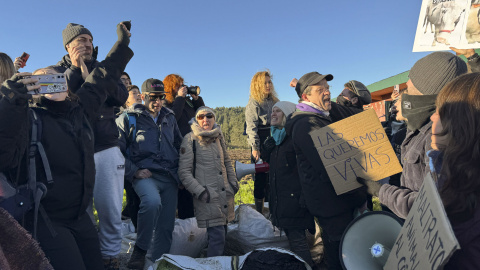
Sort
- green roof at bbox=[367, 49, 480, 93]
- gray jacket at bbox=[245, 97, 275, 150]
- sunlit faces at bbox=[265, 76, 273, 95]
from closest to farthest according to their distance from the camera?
gray jacket at bbox=[245, 97, 275, 150], sunlit faces at bbox=[265, 76, 273, 95], green roof at bbox=[367, 49, 480, 93]

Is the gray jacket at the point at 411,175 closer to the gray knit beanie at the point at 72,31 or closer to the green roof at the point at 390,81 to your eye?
the gray knit beanie at the point at 72,31

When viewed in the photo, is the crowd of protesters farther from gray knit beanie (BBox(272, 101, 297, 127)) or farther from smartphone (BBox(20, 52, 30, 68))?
smartphone (BBox(20, 52, 30, 68))

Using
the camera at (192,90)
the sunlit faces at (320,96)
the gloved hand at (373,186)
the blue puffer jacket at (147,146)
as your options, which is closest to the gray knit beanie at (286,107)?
the sunlit faces at (320,96)

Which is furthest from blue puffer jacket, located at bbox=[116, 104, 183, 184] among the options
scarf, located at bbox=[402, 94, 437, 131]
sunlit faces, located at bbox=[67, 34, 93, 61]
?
scarf, located at bbox=[402, 94, 437, 131]

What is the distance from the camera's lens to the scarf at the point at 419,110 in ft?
5.56

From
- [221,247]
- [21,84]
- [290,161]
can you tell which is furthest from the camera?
[221,247]

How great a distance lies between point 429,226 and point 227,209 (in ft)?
8.57

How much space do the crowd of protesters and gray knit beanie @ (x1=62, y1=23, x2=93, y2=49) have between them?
0.01 m

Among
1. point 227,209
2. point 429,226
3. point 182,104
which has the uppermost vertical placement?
point 182,104

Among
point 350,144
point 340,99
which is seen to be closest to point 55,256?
point 350,144

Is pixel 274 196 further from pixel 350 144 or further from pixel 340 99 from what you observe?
pixel 340 99

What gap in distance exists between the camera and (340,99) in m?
4.25

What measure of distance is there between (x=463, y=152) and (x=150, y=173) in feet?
9.31

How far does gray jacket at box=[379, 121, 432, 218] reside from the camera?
5.05 feet
